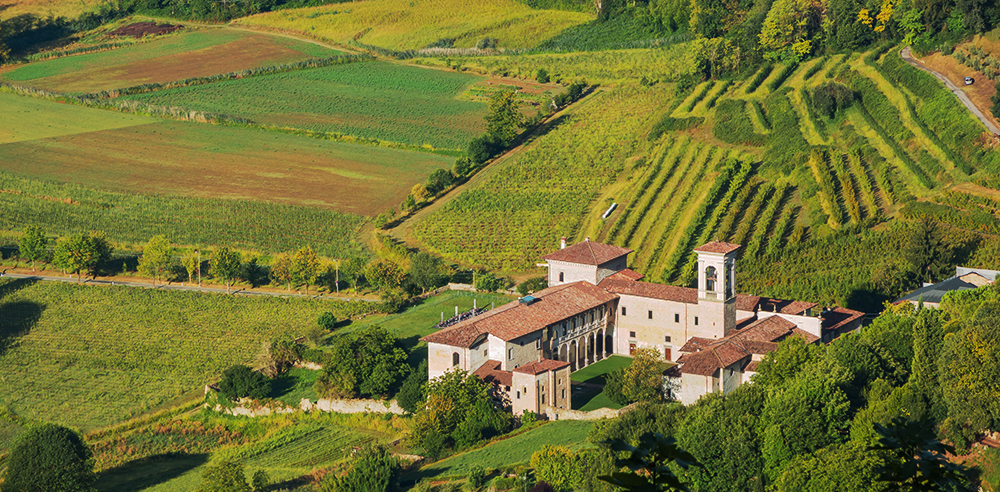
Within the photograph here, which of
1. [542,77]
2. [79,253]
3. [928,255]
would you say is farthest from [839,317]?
[542,77]

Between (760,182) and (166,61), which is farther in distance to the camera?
(166,61)

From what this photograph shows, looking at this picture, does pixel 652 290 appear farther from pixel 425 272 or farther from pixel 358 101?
pixel 358 101

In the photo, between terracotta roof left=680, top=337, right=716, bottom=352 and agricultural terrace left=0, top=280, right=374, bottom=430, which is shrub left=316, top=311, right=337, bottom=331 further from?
terracotta roof left=680, top=337, right=716, bottom=352

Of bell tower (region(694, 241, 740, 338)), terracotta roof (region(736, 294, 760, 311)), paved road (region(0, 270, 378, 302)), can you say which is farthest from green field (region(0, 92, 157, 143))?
bell tower (region(694, 241, 740, 338))

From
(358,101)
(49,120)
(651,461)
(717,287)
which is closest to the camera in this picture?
(651,461)

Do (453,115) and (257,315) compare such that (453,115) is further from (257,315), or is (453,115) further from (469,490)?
(469,490)

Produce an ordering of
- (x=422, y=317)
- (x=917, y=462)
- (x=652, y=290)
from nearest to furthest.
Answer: (x=917, y=462)
(x=652, y=290)
(x=422, y=317)

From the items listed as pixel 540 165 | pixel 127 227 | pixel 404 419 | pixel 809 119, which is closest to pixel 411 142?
pixel 540 165

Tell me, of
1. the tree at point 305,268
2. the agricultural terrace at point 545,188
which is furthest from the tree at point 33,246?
the agricultural terrace at point 545,188
